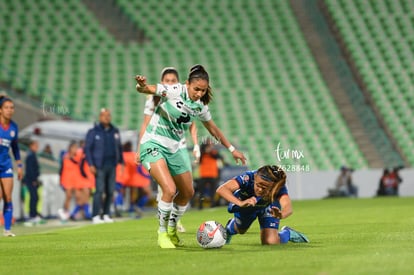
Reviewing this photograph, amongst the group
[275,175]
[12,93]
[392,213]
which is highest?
[12,93]

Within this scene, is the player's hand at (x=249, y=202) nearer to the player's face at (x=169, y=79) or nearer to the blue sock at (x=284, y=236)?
the blue sock at (x=284, y=236)

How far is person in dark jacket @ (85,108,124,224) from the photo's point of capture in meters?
18.0

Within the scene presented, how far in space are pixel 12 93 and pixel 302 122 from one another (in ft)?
32.8

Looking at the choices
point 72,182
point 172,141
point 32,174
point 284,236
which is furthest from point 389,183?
point 172,141

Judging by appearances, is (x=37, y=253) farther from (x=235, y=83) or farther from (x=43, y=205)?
(x=235, y=83)

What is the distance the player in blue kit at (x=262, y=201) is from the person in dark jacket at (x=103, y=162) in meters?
8.03

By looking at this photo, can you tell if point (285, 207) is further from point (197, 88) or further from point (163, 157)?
point (197, 88)

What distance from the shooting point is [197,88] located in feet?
31.6

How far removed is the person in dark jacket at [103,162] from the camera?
17969 mm

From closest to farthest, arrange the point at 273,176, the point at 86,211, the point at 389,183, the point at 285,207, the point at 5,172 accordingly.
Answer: the point at 273,176 → the point at 285,207 → the point at 5,172 → the point at 86,211 → the point at 389,183

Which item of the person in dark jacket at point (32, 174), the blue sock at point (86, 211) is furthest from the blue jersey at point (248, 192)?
the blue sock at point (86, 211)

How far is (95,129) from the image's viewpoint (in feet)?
60.2

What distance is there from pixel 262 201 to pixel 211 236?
708 mm

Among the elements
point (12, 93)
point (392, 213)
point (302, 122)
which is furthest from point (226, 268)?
point (302, 122)
